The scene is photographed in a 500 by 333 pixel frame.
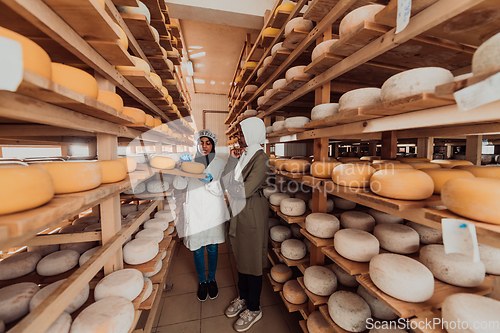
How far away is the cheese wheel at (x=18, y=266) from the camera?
46.4 inches

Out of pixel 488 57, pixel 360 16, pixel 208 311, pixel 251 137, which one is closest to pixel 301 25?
pixel 360 16

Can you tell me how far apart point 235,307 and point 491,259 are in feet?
6.25

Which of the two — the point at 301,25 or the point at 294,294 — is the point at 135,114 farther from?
the point at 294,294

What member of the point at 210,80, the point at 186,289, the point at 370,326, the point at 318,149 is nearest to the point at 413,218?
the point at 370,326

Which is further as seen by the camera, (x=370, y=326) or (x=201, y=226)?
(x=201, y=226)

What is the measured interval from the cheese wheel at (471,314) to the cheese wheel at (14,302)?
1.80m

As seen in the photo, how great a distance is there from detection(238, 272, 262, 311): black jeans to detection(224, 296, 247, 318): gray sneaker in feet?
0.25

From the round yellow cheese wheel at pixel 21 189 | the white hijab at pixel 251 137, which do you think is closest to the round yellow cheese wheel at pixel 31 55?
the round yellow cheese wheel at pixel 21 189

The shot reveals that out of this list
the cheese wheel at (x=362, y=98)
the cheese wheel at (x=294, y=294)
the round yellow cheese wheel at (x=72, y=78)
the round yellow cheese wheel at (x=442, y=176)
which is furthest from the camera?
the cheese wheel at (x=294, y=294)

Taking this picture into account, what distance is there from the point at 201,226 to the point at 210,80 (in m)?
6.75

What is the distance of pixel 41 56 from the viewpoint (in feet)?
2.00

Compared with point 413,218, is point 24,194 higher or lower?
higher

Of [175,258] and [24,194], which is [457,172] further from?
[175,258]

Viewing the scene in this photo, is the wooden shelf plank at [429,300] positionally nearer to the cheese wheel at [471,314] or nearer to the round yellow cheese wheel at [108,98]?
the cheese wheel at [471,314]
